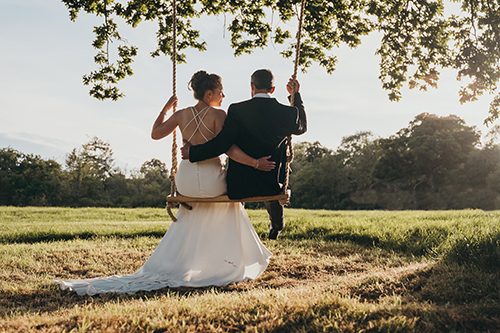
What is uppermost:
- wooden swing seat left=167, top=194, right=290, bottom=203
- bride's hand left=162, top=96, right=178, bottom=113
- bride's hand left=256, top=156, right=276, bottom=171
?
bride's hand left=162, top=96, right=178, bottom=113

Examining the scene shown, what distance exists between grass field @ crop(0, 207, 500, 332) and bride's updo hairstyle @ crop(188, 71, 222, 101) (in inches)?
91.7

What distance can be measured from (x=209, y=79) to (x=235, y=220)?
1.82 meters

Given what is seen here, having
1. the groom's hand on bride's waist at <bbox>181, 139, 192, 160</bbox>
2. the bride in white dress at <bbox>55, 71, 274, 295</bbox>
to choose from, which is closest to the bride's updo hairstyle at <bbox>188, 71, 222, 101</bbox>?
the bride in white dress at <bbox>55, 71, 274, 295</bbox>

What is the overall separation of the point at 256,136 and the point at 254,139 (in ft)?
0.16

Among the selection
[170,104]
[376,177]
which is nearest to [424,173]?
[376,177]

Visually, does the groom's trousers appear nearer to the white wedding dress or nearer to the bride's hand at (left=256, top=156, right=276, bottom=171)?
the white wedding dress

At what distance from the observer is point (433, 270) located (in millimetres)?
3836

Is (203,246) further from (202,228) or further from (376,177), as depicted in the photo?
(376,177)

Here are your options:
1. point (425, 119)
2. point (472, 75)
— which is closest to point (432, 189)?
point (425, 119)

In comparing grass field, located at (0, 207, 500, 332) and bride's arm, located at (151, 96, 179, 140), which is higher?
bride's arm, located at (151, 96, 179, 140)

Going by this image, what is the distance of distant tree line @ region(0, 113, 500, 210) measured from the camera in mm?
41219

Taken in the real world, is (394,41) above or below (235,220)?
above

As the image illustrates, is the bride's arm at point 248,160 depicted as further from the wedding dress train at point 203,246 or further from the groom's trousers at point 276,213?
the groom's trousers at point 276,213

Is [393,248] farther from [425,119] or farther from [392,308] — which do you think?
[425,119]
